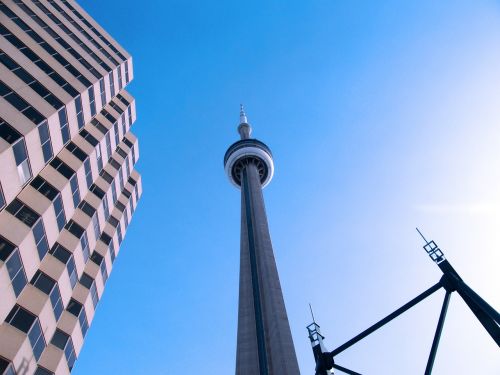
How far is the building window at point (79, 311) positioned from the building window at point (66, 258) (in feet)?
6.18

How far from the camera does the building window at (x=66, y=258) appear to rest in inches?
1030

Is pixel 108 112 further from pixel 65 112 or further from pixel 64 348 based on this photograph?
pixel 64 348

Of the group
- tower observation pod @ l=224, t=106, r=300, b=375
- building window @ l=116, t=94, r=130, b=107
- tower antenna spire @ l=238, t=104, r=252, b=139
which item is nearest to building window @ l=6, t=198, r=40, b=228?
tower observation pod @ l=224, t=106, r=300, b=375

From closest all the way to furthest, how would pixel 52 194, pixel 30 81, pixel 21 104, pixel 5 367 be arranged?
pixel 5 367, pixel 21 104, pixel 52 194, pixel 30 81

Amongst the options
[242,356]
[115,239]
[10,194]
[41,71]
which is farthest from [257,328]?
[41,71]

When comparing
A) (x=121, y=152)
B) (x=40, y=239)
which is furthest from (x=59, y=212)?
(x=121, y=152)

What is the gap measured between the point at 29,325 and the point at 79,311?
7105 mm

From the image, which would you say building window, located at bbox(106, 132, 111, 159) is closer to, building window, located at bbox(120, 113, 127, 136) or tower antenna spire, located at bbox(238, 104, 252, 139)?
building window, located at bbox(120, 113, 127, 136)

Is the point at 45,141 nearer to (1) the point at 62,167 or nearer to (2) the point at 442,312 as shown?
(1) the point at 62,167

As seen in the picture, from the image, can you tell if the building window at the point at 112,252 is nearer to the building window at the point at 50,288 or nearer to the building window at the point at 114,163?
the building window at the point at 114,163

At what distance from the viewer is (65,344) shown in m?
26.1

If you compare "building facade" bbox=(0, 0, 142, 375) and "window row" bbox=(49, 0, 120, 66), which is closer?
"building facade" bbox=(0, 0, 142, 375)

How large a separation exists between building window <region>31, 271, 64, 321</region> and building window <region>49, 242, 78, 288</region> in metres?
1.99

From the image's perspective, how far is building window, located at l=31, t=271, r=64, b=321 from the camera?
2355 cm
